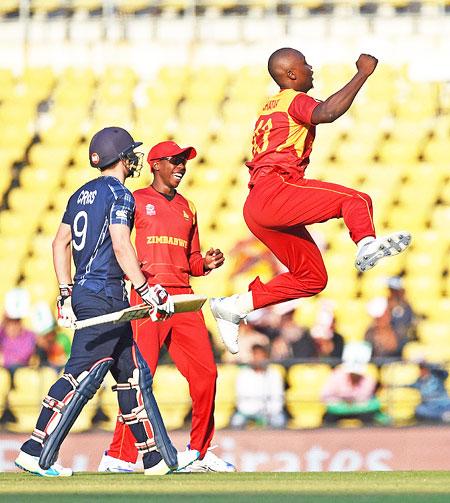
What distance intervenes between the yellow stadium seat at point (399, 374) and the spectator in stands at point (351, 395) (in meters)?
0.14

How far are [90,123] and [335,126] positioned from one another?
318cm

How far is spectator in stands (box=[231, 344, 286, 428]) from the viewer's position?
43.5 feet

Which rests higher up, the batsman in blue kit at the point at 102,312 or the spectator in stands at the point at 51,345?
the batsman in blue kit at the point at 102,312

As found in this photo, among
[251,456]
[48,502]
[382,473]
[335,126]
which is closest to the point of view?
[48,502]

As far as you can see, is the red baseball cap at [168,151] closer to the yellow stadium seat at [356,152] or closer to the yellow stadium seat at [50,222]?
the yellow stadium seat at [50,222]

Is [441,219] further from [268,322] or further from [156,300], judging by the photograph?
[156,300]

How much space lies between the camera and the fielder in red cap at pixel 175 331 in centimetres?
995

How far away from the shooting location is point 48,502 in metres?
7.42

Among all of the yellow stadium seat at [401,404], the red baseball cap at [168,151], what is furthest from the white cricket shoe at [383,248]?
the yellow stadium seat at [401,404]

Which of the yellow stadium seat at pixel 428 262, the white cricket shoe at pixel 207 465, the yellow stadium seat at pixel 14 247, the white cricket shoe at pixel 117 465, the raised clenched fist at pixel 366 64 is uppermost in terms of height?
the raised clenched fist at pixel 366 64

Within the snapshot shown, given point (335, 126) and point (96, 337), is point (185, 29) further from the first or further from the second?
point (96, 337)

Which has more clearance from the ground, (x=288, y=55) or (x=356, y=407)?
(x=288, y=55)

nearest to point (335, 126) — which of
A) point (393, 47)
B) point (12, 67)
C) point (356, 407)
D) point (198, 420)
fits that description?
point (393, 47)

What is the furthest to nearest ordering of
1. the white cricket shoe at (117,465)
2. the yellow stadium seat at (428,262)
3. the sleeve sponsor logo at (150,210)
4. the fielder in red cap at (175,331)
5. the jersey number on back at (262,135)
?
the yellow stadium seat at (428,262)
the sleeve sponsor logo at (150,210)
the fielder in red cap at (175,331)
the white cricket shoe at (117,465)
the jersey number on back at (262,135)
